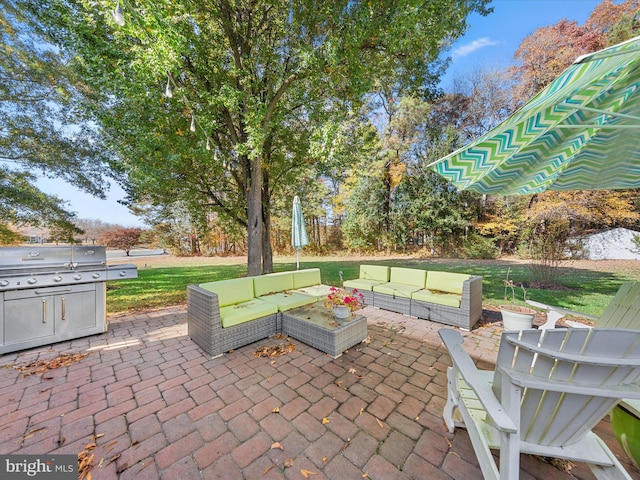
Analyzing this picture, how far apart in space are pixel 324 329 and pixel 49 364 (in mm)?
3458

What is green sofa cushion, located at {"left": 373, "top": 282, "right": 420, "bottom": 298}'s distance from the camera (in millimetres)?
4617

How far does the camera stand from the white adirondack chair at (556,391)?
3.76 ft

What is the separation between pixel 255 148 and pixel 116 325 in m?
4.16

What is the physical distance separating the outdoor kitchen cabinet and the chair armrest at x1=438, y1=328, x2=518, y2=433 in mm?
4995

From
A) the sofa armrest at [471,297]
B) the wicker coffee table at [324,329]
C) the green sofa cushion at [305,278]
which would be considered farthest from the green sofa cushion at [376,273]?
the wicker coffee table at [324,329]

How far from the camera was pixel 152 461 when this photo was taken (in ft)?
5.64

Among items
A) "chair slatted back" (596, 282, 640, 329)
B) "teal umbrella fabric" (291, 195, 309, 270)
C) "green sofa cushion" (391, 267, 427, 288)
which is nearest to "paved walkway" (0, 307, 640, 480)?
"chair slatted back" (596, 282, 640, 329)

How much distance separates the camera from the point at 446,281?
4.58 m

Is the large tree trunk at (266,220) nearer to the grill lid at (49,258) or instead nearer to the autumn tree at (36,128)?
the autumn tree at (36,128)

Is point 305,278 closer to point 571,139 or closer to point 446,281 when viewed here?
point 446,281

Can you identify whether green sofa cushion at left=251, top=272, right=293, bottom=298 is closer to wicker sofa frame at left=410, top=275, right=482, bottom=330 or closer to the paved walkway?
the paved walkway

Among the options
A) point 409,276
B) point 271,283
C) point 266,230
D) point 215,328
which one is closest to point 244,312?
point 215,328

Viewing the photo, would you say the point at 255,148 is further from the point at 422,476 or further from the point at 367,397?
the point at 422,476

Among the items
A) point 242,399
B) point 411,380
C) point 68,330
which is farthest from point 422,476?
point 68,330
